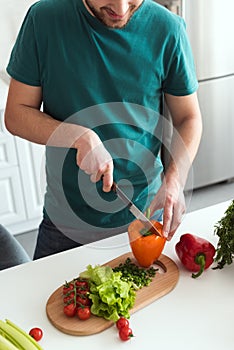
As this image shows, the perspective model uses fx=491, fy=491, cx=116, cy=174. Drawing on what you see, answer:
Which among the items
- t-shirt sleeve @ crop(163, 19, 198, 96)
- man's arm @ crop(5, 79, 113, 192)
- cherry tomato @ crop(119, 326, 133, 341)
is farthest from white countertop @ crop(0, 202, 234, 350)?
t-shirt sleeve @ crop(163, 19, 198, 96)

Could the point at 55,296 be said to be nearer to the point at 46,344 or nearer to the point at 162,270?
the point at 46,344

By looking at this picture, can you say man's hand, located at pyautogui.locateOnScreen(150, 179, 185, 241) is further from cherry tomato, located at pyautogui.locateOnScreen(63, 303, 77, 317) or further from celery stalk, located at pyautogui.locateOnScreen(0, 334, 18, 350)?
celery stalk, located at pyautogui.locateOnScreen(0, 334, 18, 350)

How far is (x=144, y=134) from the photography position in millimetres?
1409

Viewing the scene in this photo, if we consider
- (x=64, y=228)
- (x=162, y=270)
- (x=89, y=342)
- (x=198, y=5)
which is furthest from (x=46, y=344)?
(x=198, y=5)

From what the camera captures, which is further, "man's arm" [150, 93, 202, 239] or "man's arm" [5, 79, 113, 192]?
"man's arm" [150, 93, 202, 239]

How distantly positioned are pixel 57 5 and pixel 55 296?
0.75 m

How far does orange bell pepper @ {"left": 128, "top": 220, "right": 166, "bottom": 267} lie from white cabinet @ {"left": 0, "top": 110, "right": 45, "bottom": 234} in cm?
137

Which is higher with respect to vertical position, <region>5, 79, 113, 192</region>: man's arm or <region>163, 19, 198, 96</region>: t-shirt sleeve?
<region>163, 19, 198, 96</region>: t-shirt sleeve

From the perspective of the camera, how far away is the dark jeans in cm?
151

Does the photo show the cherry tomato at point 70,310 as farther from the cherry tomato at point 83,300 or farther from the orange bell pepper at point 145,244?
the orange bell pepper at point 145,244

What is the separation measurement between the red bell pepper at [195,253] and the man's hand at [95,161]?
274 mm

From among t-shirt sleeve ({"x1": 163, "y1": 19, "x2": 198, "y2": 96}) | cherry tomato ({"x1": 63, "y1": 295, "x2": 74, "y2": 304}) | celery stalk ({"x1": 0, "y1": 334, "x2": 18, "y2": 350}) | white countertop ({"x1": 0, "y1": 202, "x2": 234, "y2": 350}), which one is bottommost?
white countertop ({"x1": 0, "y1": 202, "x2": 234, "y2": 350})

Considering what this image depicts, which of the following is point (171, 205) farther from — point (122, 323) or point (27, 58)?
point (27, 58)

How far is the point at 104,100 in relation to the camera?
1.36 meters
